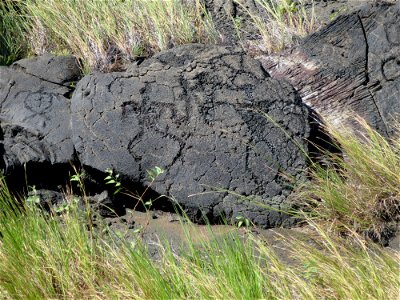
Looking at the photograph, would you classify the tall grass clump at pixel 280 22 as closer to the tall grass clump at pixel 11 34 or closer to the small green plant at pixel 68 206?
the tall grass clump at pixel 11 34

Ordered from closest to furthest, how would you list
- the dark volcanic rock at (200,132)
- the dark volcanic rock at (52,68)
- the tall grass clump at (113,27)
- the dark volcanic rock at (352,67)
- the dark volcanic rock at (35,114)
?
the dark volcanic rock at (200,132), the dark volcanic rock at (35,114), the dark volcanic rock at (352,67), the dark volcanic rock at (52,68), the tall grass clump at (113,27)

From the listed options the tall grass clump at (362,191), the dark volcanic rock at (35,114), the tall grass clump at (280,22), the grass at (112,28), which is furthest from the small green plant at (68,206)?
the tall grass clump at (280,22)

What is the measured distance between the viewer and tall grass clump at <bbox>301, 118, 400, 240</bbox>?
15.7 ft

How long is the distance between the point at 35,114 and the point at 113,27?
145cm

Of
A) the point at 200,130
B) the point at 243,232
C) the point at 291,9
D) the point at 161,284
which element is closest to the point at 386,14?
the point at 291,9

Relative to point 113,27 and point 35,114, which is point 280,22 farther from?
point 35,114

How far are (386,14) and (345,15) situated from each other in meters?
0.35

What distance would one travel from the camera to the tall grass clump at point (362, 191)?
4.78m

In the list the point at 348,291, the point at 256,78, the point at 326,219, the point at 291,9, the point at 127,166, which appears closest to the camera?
the point at 348,291

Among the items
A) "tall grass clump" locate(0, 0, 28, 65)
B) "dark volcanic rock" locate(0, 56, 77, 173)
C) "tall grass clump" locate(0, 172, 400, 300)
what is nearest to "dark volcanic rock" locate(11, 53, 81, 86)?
"dark volcanic rock" locate(0, 56, 77, 173)

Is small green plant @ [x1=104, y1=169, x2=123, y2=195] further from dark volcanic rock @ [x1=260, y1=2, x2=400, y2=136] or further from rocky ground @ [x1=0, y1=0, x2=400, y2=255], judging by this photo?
dark volcanic rock @ [x1=260, y1=2, x2=400, y2=136]

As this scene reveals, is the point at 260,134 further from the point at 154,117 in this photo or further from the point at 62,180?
the point at 62,180

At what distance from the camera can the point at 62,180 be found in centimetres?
562

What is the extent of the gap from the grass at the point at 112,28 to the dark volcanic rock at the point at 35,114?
0.44m
